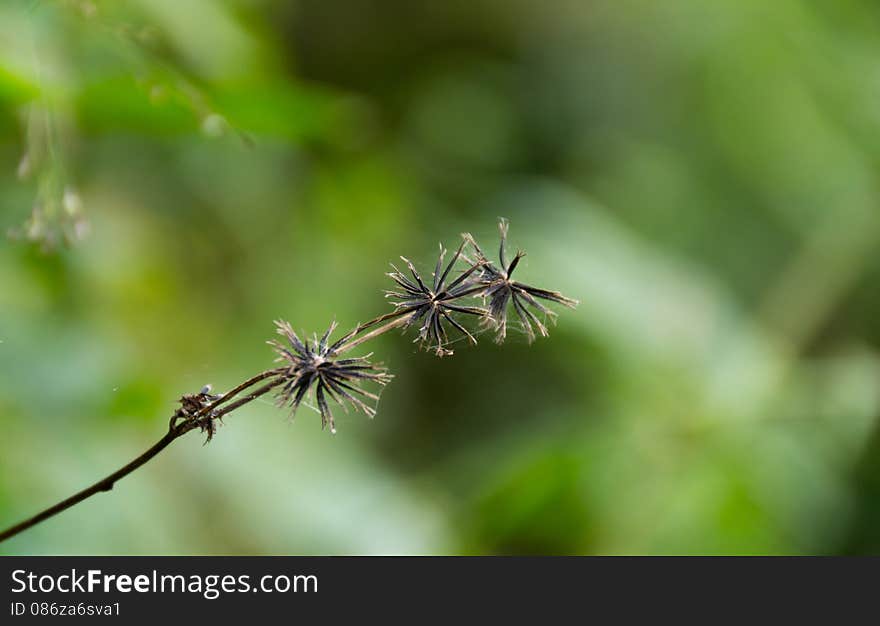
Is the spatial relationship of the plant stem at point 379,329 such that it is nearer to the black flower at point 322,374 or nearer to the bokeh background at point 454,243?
the black flower at point 322,374

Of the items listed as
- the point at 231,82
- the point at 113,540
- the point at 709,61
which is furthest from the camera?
the point at 709,61

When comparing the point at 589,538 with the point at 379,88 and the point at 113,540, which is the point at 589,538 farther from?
the point at 379,88

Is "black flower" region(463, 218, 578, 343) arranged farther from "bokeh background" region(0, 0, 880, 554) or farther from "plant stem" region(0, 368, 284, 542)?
"bokeh background" region(0, 0, 880, 554)

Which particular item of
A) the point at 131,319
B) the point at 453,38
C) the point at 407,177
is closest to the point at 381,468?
the point at 131,319

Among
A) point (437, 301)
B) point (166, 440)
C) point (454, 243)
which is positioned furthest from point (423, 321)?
point (454, 243)

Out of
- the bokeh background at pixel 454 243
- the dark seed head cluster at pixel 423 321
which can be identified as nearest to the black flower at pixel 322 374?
the dark seed head cluster at pixel 423 321

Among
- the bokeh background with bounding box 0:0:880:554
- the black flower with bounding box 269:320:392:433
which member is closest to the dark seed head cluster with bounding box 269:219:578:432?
the black flower with bounding box 269:320:392:433
